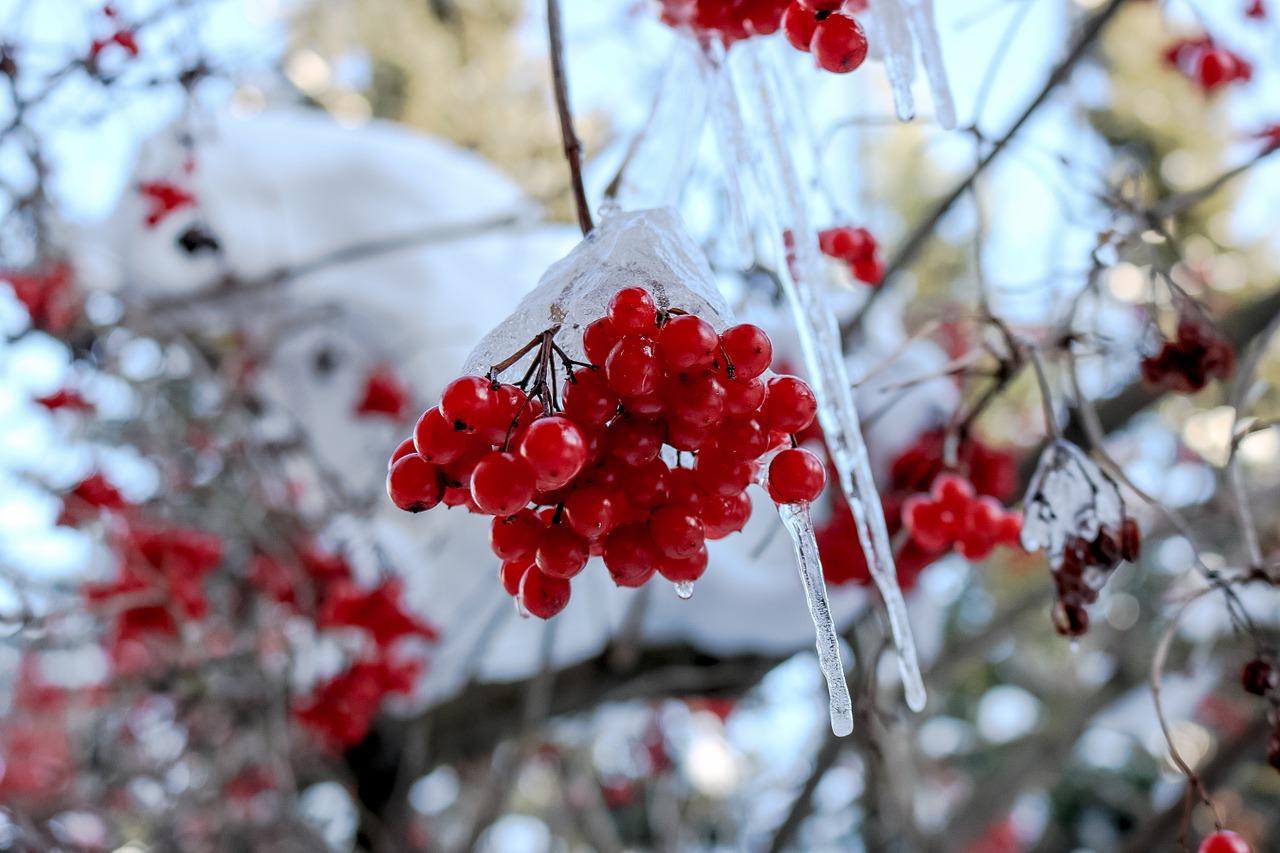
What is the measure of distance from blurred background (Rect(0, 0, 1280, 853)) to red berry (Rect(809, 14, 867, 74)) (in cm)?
9

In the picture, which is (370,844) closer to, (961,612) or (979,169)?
(979,169)

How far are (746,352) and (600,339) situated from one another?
0.32ft

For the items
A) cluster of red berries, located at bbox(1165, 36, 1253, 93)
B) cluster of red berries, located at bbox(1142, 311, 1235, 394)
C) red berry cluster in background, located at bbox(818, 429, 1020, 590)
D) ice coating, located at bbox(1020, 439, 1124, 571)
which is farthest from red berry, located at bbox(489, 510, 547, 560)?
cluster of red berries, located at bbox(1165, 36, 1253, 93)

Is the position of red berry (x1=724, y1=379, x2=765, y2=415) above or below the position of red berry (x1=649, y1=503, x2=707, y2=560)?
above

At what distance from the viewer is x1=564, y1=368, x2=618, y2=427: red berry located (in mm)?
652

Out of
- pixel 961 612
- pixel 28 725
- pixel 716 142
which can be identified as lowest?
pixel 961 612

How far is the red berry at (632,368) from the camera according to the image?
0.62 metres

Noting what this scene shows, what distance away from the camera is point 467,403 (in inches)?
24.8

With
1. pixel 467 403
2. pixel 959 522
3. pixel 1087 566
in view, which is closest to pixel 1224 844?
pixel 1087 566

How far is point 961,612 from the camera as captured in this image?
5.33m

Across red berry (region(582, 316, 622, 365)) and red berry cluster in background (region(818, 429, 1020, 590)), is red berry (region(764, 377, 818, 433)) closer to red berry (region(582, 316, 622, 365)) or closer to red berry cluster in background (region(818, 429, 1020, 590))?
red berry (region(582, 316, 622, 365))

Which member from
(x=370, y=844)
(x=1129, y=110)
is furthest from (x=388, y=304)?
(x=1129, y=110)

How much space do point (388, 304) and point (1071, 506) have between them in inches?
83.1

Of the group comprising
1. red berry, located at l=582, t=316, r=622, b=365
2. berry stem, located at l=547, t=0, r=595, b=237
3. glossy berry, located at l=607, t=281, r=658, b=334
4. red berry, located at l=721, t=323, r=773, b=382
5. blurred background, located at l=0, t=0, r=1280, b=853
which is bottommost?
blurred background, located at l=0, t=0, r=1280, b=853
